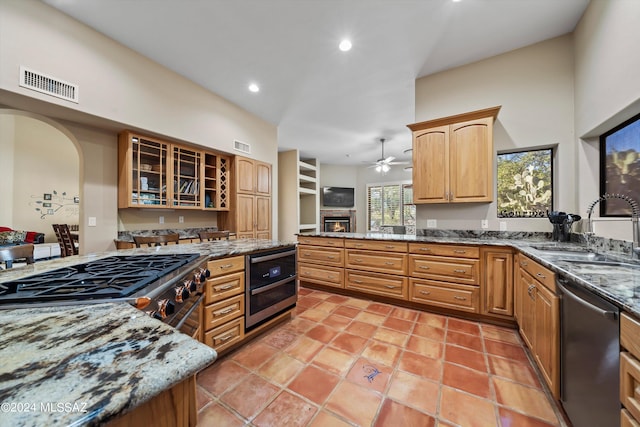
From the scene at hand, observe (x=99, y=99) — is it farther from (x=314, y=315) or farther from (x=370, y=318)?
(x=370, y=318)

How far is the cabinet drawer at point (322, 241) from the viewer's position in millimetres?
3346

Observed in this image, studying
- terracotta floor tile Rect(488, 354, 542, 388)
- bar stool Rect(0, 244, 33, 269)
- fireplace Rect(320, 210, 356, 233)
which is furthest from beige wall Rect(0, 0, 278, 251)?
fireplace Rect(320, 210, 356, 233)

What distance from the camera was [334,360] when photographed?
187cm

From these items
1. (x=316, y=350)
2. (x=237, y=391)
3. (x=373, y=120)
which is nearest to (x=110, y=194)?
(x=237, y=391)

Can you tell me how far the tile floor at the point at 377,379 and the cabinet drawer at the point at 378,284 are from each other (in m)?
0.47

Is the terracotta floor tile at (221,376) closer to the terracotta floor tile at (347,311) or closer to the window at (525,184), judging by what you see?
the terracotta floor tile at (347,311)

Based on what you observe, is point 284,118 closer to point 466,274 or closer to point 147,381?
point 466,274

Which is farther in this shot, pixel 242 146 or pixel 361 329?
pixel 242 146

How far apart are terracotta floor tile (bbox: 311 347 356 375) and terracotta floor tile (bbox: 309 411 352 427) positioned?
0.37 m

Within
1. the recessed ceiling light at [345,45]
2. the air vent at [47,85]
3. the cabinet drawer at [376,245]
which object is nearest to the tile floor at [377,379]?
the cabinet drawer at [376,245]

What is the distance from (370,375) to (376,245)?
159cm

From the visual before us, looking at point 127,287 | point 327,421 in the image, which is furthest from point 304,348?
point 127,287

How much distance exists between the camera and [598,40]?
203 centimetres

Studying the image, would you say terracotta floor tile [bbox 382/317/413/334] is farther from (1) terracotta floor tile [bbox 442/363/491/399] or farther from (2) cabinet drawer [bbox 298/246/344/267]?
(2) cabinet drawer [bbox 298/246/344/267]
